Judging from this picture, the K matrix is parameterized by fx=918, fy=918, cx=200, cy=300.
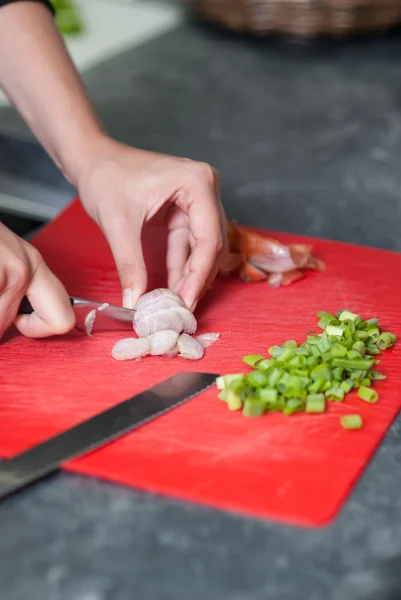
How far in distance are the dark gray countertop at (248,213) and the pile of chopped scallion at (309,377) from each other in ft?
0.30

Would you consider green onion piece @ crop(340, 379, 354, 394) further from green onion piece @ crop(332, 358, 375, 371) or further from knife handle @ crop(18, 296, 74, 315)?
knife handle @ crop(18, 296, 74, 315)

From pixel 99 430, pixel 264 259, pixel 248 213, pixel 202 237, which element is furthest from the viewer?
pixel 248 213

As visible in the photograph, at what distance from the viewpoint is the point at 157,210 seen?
4.96 feet

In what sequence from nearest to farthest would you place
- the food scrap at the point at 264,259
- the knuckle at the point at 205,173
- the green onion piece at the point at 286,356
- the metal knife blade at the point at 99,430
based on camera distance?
the metal knife blade at the point at 99,430 < the green onion piece at the point at 286,356 < the knuckle at the point at 205,173 < the food scrap at the point at 264,259

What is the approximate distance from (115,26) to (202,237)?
1640 millimetres

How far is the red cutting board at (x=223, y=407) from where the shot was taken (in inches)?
42.0

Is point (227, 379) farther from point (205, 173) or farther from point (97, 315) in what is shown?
point (205, 173)

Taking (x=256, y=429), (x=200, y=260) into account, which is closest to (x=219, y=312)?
(x=200, y=260)

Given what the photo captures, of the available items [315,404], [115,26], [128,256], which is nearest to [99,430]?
[315,404]

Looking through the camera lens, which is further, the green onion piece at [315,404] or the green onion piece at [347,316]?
the green onion piece at [347,316]

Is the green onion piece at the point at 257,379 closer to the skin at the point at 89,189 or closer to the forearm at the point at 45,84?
the skin at the point at 89,189

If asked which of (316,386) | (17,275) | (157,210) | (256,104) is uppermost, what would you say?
(17,275)

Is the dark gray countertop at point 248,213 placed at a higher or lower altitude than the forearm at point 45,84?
lower

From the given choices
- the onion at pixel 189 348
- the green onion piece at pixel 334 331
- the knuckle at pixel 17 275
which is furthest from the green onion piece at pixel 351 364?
the knuckle at pixel 17 275
